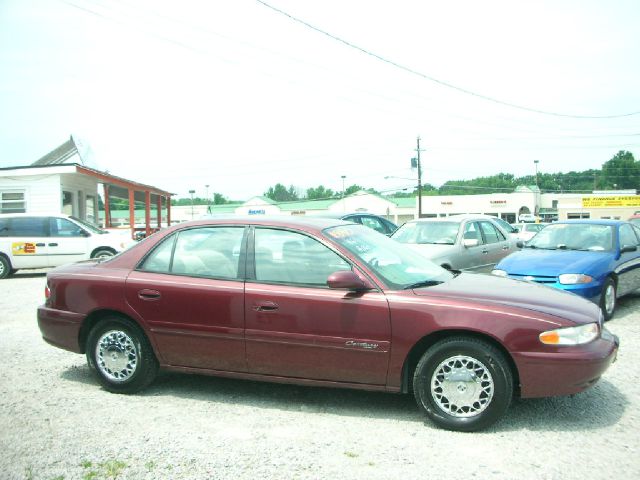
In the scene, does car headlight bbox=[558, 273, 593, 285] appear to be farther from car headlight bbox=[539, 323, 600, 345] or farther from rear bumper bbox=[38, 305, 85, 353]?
rear bumper bbox=[38, 305, 85, 353]

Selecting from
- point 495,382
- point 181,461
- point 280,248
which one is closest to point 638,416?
point 495,382

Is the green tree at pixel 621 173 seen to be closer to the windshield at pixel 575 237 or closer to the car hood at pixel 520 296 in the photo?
the windshield at pixel 575 237

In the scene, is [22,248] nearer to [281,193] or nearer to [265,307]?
[265,307]

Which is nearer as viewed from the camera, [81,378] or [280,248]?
[280,248]

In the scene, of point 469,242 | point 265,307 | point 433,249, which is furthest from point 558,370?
point 469,242

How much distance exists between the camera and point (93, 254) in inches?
583

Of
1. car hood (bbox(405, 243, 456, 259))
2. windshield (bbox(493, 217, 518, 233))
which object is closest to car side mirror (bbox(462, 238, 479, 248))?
car hood (bbox(405, 243, 456, 259))

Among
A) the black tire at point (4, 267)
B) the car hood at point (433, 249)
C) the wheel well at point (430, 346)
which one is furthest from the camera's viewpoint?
the black tire at point (4, 267)

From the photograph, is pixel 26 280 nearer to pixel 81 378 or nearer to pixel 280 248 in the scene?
pixel 81 378

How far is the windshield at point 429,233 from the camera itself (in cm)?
1040

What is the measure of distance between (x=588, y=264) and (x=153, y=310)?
5905 mm

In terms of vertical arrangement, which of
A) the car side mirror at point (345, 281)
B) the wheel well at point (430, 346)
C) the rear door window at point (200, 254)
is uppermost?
the rear door window at point (200, 254)

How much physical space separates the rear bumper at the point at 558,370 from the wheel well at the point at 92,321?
10.0ft

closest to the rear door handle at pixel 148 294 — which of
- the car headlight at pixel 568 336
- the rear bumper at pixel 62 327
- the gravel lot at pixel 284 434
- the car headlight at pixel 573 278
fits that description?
the rear bumper at pixel 62 327
